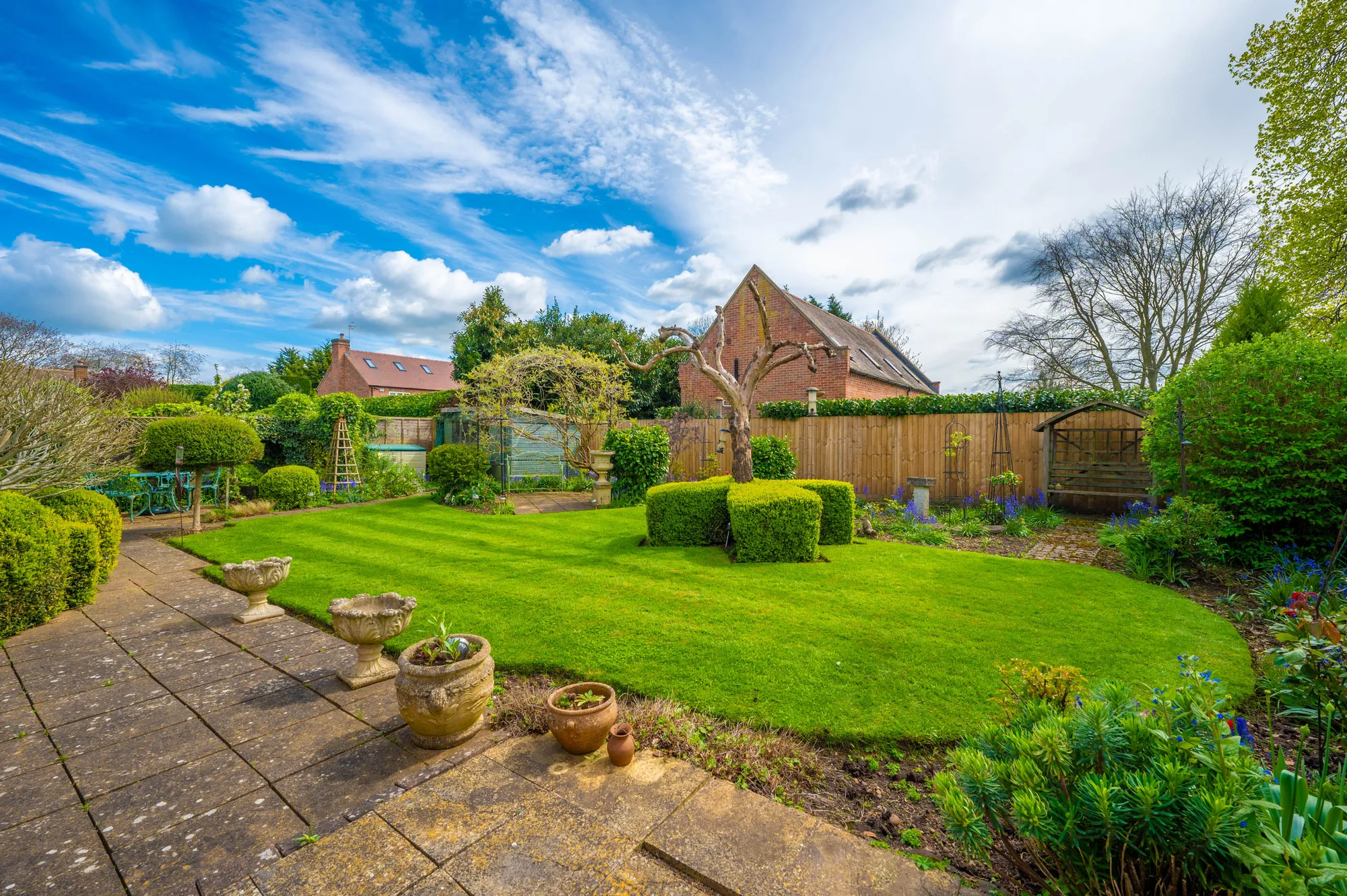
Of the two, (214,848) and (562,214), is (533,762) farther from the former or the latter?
(562,214)

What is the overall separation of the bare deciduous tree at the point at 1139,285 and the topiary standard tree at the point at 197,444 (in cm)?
2293

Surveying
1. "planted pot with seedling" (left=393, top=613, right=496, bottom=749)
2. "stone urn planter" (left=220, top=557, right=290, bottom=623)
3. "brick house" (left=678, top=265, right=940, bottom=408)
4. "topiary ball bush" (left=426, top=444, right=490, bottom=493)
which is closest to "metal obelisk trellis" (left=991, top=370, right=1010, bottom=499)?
"brick house" (left=678, top=265, right=940, bottom=408)

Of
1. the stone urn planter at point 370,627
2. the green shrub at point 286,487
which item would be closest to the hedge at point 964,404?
the stone urn planter at point 370,627

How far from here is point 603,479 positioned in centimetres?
1181

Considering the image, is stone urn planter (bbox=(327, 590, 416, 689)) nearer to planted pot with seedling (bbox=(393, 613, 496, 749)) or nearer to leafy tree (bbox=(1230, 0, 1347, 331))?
planted pot with seedling (bbox=(393, 613, 496, 749))

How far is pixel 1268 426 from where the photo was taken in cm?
566

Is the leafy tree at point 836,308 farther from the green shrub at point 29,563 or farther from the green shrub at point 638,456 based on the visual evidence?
the green shrub at point 29,563

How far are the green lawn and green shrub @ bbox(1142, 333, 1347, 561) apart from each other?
5.38 feet

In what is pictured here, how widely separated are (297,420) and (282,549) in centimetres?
717

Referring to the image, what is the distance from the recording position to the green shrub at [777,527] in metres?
6.57

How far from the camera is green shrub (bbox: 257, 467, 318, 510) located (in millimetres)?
10961

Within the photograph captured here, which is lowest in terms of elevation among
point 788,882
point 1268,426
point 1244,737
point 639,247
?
point 788,882

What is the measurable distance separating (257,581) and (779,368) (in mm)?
16600

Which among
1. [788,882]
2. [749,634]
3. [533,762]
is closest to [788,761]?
[788,882]
